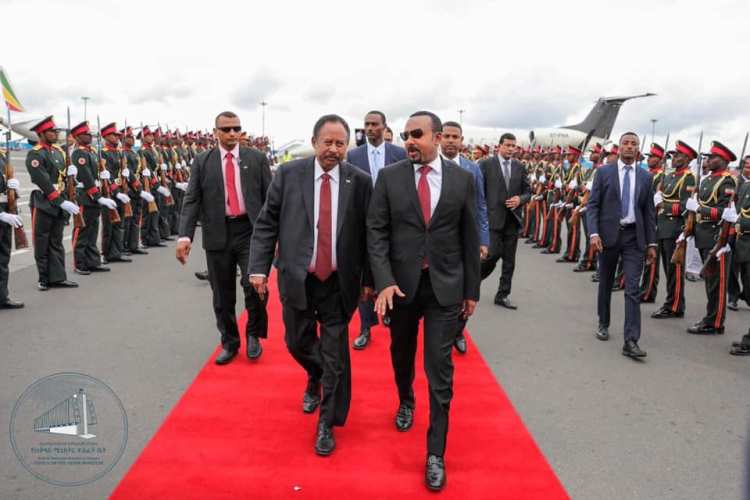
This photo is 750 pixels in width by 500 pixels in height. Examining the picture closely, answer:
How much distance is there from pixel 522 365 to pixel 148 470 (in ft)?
10.1

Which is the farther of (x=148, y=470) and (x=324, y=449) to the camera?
(x=324, y=449)

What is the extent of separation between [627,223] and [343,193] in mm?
3115

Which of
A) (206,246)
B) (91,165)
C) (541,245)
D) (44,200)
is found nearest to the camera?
(206,246)

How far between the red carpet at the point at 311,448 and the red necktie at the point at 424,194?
115 cm

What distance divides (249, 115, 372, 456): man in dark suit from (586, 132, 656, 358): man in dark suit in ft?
9.28

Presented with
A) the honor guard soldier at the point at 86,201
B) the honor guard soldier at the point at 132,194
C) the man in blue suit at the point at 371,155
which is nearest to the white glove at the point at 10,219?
the honor guard soldier at the point at 86,201

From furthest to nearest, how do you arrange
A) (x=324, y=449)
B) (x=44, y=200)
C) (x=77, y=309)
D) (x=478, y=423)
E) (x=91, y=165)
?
(x=91, y=165) < (x=44, y=200) < (x=77, y=309) < (x=478, y=423) < (x=324, y=449)

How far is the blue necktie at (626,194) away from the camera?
17.1 feet

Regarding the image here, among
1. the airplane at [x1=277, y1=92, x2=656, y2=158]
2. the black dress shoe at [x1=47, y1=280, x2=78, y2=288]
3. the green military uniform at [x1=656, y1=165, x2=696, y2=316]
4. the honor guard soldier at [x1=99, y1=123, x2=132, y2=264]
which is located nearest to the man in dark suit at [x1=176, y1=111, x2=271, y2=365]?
the black dress shoe at [x1=47, y1=280, x2=78, y2=288]

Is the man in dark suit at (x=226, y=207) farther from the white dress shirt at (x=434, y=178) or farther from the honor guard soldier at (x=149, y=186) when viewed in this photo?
the honor guard soldier at (x=149, y=186)

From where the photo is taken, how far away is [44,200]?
23.4 feet

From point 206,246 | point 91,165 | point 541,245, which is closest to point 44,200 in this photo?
point 91,165

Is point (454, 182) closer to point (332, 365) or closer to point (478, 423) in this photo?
point (332, 365)

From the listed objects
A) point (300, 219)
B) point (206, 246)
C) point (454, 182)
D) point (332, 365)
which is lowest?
point (332, 365)
